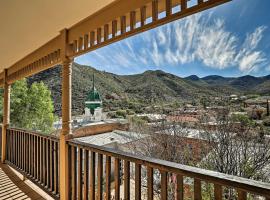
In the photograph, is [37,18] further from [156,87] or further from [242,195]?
[156,87]

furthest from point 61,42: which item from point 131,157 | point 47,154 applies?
point 131,157

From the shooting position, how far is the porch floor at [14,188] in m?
3.07

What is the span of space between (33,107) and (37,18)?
9221mm

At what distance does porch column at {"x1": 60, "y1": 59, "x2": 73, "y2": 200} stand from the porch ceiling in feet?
1.63

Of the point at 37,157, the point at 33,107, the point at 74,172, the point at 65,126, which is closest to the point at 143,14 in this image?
the point at 65,126

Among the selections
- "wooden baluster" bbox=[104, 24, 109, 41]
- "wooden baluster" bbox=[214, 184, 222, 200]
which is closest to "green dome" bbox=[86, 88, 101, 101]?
"wooden baluster" bbox=[104, 24, 109, 41]

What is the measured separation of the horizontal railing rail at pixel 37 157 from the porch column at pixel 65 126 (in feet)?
0.96

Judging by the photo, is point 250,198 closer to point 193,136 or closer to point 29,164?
point 193,136

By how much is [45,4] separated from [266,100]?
11.2 feet

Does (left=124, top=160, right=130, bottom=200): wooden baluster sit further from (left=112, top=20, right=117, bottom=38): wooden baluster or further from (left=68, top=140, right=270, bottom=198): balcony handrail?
(left=112, top=20, right=117, bottom=38): wooden baluster

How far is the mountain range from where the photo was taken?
4.44 metres

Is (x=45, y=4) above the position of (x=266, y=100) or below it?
above

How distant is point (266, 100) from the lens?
3.44 m

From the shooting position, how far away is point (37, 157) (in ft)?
11.4
